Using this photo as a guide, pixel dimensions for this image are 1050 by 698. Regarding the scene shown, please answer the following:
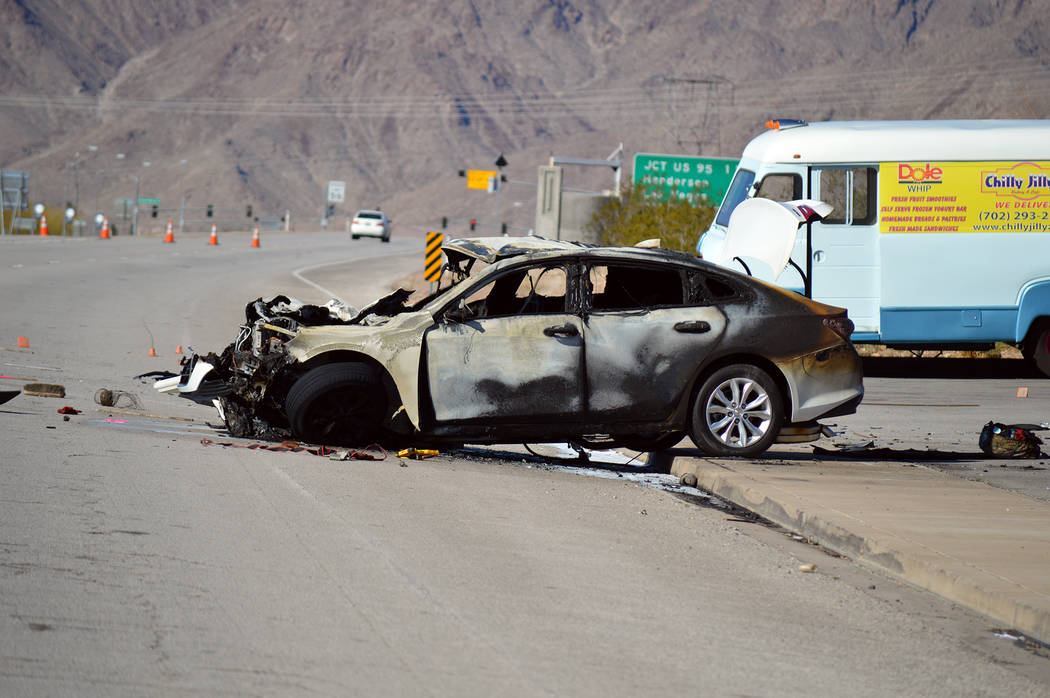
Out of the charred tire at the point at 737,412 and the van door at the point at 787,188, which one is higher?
the van door at the point at 787,188

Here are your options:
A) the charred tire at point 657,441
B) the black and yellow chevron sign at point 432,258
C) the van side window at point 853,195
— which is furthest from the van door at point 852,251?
the black and yellow chevron sign at point 432,258

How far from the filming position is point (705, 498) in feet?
30.9

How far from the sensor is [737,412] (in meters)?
10.3

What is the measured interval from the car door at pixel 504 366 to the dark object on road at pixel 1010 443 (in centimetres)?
379

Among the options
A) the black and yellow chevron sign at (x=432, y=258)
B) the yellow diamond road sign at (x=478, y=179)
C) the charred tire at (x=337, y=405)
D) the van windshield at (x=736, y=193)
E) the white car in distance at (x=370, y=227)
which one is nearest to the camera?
the charred tire at (x=337, y=405)

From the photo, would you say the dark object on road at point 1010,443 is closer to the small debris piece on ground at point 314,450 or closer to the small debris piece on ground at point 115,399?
the small debris piece on ground at point 314,450

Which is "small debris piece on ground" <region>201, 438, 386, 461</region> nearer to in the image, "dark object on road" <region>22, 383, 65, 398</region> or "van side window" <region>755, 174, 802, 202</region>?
"dark object on road" <region>22, 383, 65, 398</region>

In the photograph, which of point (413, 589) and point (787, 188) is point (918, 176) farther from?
point (413, 589)

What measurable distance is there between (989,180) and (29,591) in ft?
48.3

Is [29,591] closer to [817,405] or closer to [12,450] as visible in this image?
[12,450]

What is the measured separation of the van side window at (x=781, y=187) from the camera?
18.3m

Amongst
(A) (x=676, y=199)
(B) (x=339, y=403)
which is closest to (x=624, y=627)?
(B) (x=339, y=403)

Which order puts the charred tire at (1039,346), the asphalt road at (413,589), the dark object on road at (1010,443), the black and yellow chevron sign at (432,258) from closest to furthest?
the asphalt road at (413,589)
the dark object on road at (1010,443)
the charred tire at (1039,346)
the black and yellow chevron sign at (432,258)

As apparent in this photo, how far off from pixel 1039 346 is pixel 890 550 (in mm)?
11723
